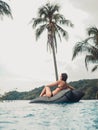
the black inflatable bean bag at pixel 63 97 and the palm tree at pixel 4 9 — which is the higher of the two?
the palm tree at pixel 4 9

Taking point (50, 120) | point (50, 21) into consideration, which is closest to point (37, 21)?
point (50, 21)

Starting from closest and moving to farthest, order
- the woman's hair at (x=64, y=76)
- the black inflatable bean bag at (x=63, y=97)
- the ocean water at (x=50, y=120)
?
the ocean water at (x=50, y=120) → the woman's hair at (x=64, y=76) → the black inflatable bean bag at (x=63, y=97)

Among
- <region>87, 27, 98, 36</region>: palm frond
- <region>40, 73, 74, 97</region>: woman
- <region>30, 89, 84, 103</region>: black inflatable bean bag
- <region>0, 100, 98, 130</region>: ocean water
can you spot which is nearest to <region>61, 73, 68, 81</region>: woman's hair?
<region>40, 73, 74, 97</region>: woman

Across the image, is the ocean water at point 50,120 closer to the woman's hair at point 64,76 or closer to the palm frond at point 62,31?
the woman's hair at point 64,76

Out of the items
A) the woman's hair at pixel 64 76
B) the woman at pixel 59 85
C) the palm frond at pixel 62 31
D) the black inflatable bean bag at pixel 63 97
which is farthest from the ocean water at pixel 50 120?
the palm frond at pixel 62 31

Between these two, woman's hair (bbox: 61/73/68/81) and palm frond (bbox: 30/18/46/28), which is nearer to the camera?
woman's hair (bbox: 61/73/68/81)

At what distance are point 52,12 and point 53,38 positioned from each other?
10.9 ft

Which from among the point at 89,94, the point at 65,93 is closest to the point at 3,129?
the point at 65,93

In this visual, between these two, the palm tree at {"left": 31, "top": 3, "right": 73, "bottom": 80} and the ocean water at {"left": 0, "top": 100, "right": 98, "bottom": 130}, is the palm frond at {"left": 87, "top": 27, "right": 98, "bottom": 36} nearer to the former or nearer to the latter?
the palm tree at {"left": 31, "top": 3, "right": 73, "bottom": 80}

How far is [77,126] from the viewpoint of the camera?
726 centimetres

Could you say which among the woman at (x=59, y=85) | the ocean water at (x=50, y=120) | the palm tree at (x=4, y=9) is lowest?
the ocean water at (x=50, y=120)

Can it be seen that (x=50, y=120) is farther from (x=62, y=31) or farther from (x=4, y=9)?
(x=62, y=31)

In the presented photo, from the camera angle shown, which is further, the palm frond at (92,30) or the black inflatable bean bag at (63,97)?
the palm frond at (92,30)

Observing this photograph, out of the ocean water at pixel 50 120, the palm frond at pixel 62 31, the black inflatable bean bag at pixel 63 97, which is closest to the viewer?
the ocean water at pixel 50 120
